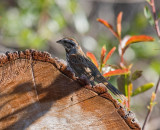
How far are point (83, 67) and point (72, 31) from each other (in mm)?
3987

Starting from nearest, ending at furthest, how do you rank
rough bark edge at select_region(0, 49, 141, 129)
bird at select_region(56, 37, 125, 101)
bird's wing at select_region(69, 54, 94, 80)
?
1. rough bark edge at select_region(0, 49, 141, 129)
2. bird at select_region(56, 37, 125, 101)
3. bird's wing at select_region(69, 54, 94, 80)

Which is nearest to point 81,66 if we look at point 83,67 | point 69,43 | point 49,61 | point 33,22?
point 83,67

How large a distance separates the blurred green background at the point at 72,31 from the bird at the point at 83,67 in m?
1.62

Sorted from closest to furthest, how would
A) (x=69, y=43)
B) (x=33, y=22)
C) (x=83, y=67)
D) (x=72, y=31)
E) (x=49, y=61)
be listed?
1. (x=49, y=61)
2. (x=83, y=67)
3. (x=69, y=43)
4. (x=33, y=22)
5. (x=72, y=31)

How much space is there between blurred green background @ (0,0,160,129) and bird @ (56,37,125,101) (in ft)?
5.30

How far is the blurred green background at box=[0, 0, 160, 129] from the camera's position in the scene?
20.5 feet

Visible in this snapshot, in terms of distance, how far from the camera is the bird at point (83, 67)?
3.25 metres

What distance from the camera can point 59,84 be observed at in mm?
2402

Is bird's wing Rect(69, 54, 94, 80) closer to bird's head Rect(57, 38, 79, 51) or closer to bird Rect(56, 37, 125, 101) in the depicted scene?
bird Rect(56, 37, 125, 101)

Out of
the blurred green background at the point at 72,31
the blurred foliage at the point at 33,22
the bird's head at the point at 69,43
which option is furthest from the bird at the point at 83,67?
the blurred foliage at the point at 33,22

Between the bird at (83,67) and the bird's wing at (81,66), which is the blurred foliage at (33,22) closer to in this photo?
the bird at (83,67)

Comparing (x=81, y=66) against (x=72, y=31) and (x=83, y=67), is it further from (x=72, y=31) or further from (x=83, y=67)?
(x=72, y=31)

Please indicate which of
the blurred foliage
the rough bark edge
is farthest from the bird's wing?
the blurred foliage

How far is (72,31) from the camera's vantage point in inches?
306
